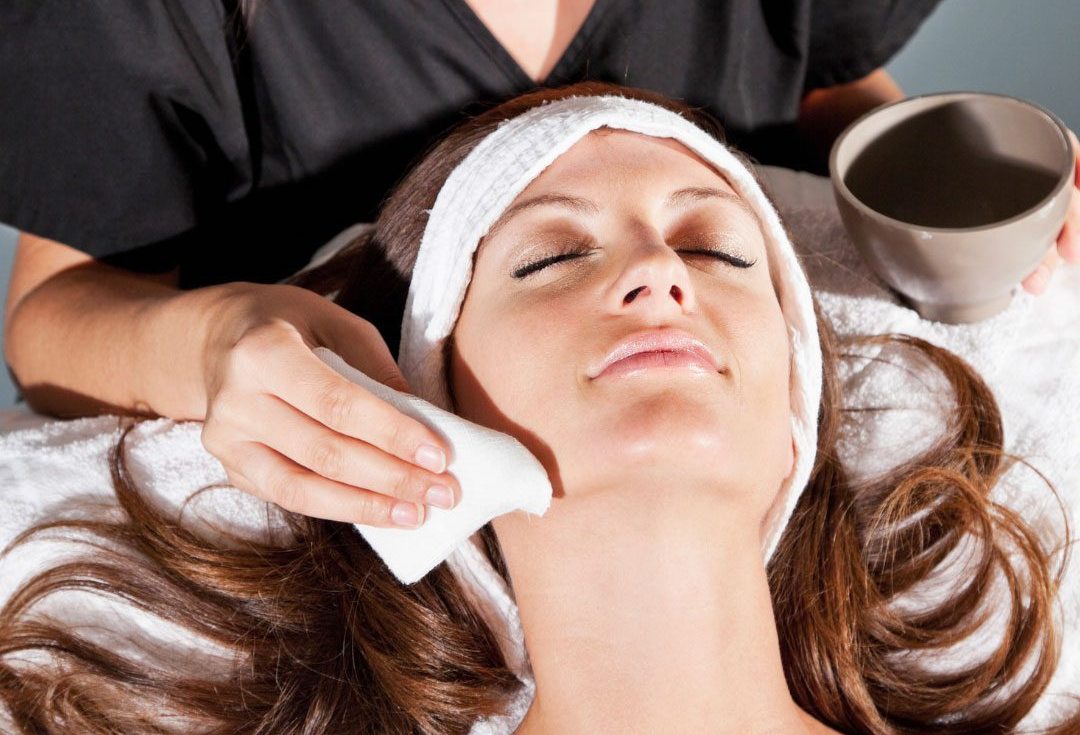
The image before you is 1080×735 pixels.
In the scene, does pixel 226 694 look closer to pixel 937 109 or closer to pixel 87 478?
pixel 87 478

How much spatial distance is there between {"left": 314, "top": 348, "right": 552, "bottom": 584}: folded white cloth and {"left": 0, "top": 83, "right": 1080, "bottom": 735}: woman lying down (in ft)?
0.17

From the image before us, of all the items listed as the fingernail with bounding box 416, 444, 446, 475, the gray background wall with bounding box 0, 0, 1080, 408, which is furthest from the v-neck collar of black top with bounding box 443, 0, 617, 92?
the gray background wall with bounding box 0, 0, 1080, 408

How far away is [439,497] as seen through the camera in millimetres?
833

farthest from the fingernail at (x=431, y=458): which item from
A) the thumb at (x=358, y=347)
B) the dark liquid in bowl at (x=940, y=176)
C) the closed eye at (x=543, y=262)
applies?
the dark liquid in bowl at (x=940, y=176)

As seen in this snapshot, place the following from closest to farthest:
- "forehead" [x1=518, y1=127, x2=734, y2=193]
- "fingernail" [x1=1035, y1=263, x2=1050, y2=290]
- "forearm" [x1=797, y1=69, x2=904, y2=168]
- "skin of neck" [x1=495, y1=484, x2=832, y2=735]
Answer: "skin of neck" [x1=495, y1=484, x2=832, y2=735], "forehead" [x1=518, y1=127, x2=734, y2=193], "fingernail" [x1=1035, y1=263, x2=1050, y2=290], "forearm" [x1=797, y1=69, x2=904, y2=168]

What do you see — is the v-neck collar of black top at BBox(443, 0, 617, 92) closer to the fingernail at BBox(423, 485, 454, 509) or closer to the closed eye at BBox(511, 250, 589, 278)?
the closed eye at BBox(511, 250, 589, 278)

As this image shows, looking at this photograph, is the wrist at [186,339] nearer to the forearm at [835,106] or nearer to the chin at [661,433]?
the chin at [661,433]

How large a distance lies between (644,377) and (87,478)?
61 centimetres

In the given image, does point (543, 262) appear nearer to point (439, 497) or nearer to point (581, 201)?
point (581, 201)

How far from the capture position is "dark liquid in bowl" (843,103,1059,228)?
1.21 m

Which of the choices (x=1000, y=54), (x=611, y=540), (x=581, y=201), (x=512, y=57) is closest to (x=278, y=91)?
(x=512, y=57)

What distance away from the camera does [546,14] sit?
1.26 meters

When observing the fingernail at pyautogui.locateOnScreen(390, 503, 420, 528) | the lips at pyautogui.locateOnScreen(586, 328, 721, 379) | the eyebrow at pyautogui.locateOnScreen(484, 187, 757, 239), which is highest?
the eyebrow at pyautogui.locateOnScreen(484, 187, 757, 239)

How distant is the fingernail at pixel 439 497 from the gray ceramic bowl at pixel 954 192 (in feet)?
1.68
